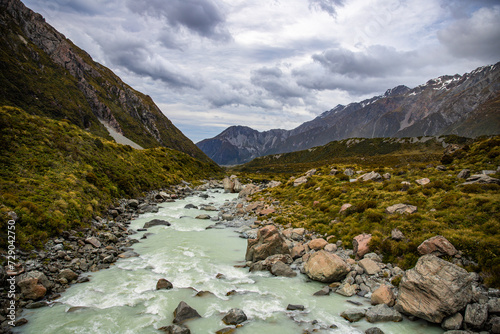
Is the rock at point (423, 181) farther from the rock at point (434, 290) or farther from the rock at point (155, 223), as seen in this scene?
the rock at point (155, 223)

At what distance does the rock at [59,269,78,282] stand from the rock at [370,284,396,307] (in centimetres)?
1975

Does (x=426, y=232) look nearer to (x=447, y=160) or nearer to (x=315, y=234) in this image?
(x=315, y=234)

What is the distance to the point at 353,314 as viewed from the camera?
13000 mm

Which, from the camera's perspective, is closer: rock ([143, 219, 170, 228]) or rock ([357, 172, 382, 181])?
rock ([143, 219, 170, 228])

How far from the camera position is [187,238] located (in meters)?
27.9

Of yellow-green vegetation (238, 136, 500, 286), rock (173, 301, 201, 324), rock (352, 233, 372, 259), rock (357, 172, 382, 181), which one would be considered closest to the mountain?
rock (173, 301, 201, 324)

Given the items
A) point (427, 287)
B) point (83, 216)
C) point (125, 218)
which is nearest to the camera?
point (427, 287)

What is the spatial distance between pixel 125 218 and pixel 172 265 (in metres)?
17.0

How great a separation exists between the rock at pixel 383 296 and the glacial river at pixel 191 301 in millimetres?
709

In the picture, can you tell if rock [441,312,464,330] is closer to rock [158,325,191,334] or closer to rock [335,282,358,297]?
rock [335,282,358,297]

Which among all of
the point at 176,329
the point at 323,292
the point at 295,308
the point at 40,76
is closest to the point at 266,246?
the point at 323,292

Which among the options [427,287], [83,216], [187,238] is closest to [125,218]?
[83,216]

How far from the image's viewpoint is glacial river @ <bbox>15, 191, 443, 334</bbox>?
12188mm

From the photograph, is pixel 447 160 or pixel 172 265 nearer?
pixel 172 265
